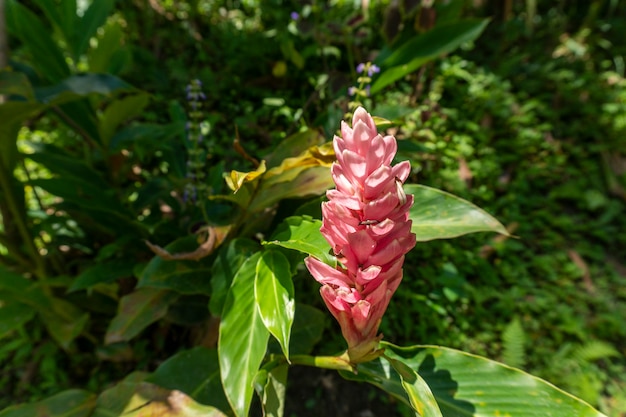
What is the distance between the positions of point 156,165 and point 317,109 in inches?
38.4

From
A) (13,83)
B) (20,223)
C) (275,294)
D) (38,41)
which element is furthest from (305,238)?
(38,41)

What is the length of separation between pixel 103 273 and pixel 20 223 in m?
0.36

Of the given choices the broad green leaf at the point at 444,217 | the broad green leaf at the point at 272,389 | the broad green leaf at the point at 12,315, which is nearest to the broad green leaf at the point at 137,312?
the broad green leaf at the point at 12,315

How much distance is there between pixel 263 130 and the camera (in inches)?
92.8

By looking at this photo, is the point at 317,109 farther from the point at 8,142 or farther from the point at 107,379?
the point at 107,379

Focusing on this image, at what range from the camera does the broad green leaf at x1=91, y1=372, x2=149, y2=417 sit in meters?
1.18

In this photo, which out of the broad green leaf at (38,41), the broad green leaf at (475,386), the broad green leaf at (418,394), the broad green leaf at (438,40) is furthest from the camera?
the broad green leaf at (438,40)

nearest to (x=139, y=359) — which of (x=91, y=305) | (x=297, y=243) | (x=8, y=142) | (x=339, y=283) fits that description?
(x=91, y=305)

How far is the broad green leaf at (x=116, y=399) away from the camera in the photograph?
118 cm

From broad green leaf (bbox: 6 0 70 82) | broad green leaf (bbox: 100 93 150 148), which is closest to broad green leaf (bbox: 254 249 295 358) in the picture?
broad green leaf (bbox: 100 93 150 148)

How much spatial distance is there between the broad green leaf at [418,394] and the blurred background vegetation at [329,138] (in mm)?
665

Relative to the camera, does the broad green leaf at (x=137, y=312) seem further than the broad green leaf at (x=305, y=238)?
Yes

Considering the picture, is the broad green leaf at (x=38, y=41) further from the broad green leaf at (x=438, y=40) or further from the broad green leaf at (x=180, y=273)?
the broad green leaf at (x=438, y=40)

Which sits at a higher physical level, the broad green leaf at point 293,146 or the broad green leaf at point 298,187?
the broad green leaf at point 293,146
